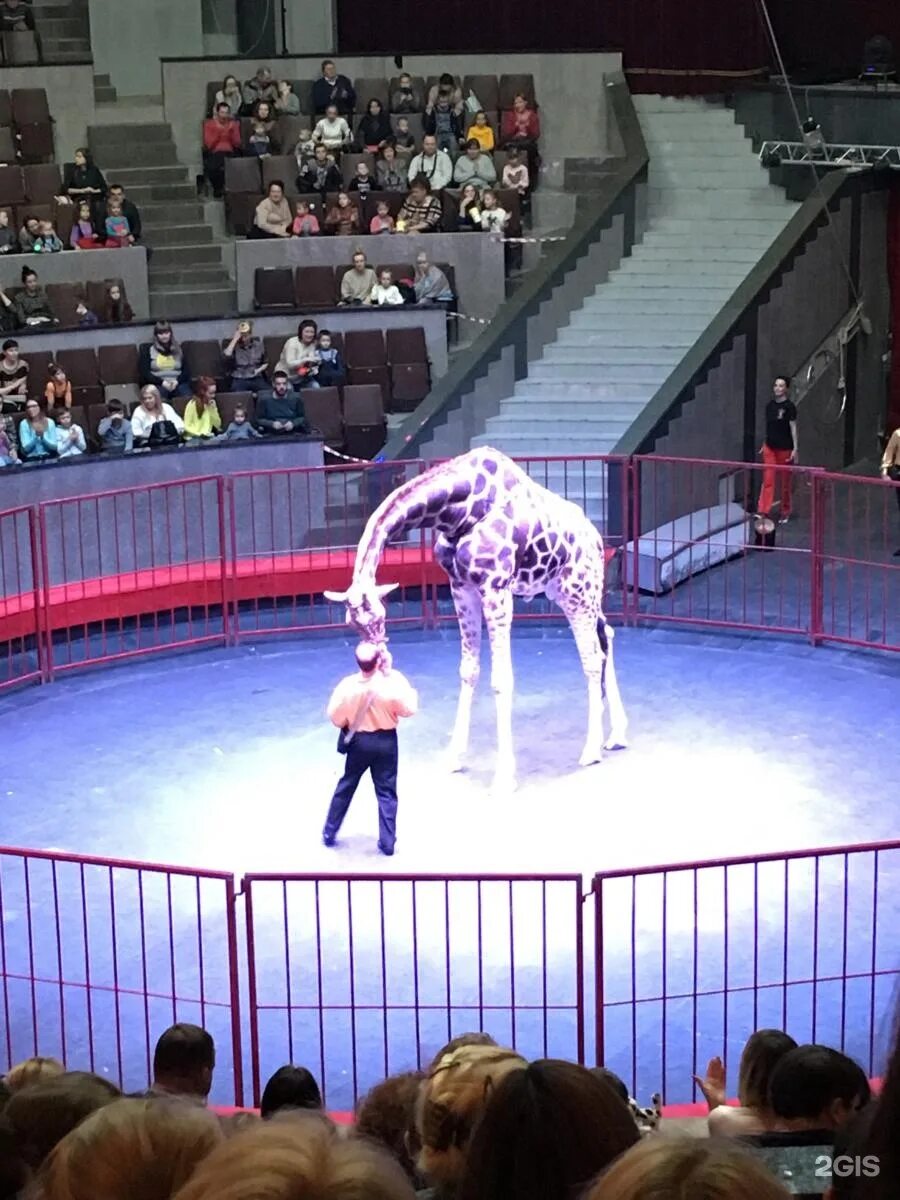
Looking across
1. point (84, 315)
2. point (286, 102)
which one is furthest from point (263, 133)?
point (84, 315)

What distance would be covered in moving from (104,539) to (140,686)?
2033 millimetres

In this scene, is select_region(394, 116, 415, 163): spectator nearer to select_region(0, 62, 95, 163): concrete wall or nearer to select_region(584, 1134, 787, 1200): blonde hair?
select_region(0, 62, 95, 163): concrete wall

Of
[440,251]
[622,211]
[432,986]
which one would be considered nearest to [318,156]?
[440,251]

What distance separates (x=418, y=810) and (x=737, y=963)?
10.4 ft

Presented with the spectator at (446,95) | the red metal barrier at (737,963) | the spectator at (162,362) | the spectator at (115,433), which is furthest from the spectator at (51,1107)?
the spectator at (446,95)

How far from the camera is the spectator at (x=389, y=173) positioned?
25094 mm

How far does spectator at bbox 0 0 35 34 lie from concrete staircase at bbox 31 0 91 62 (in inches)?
33.8

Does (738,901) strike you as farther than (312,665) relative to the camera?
No

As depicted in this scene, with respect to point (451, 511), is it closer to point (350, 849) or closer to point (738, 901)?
point (350, 849)

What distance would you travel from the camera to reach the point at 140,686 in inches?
691

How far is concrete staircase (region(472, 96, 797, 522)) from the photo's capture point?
894 inches

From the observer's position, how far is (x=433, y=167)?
25109mm

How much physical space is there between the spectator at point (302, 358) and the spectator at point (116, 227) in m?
2.95

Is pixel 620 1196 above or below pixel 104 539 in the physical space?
above
